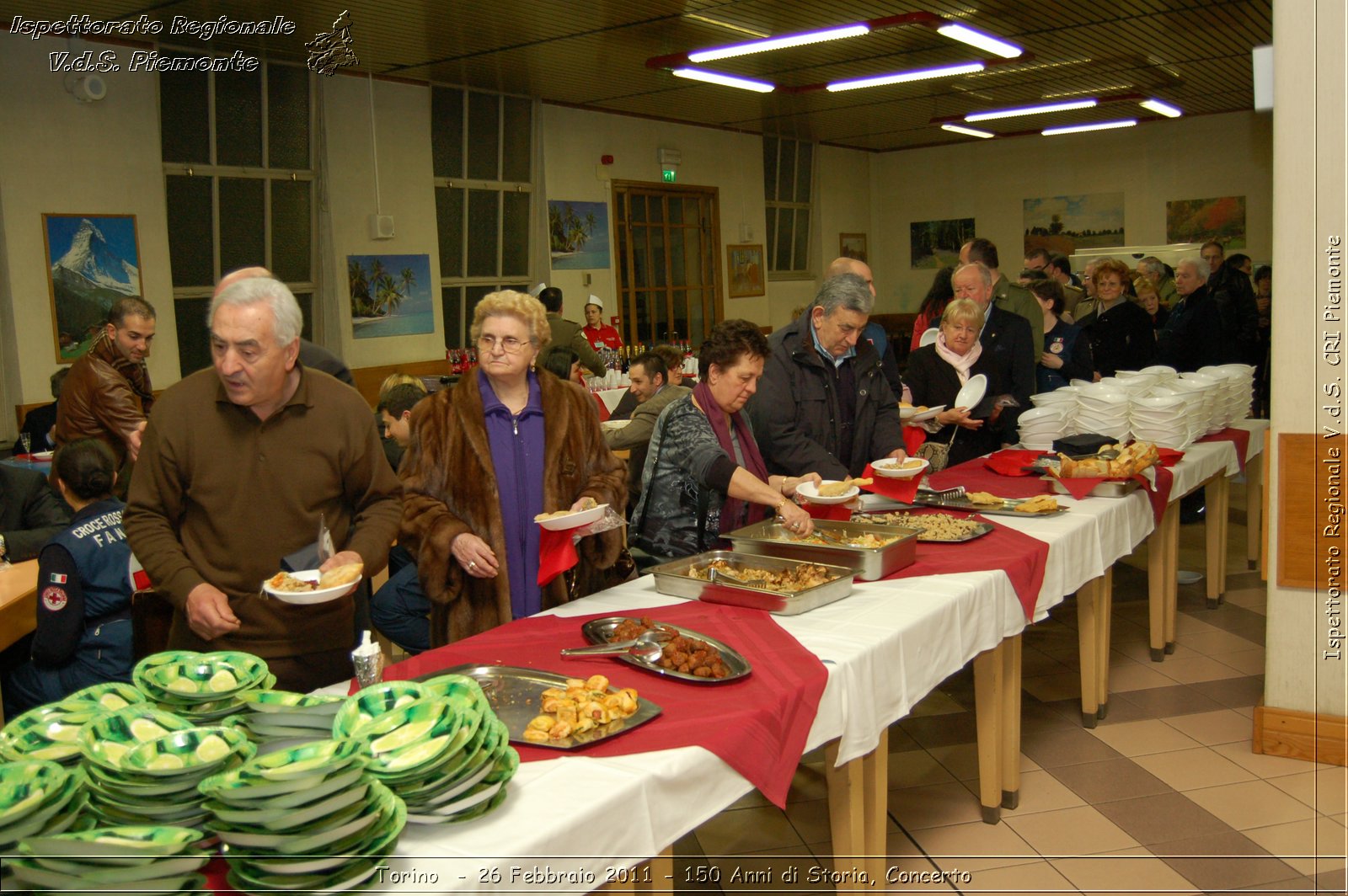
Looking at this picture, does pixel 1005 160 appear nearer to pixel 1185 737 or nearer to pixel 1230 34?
pixel 1230 34

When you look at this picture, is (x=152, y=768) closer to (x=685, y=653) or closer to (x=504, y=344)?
(x=685, y=653)

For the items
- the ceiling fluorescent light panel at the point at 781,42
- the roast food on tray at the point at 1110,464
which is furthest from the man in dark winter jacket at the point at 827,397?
the ceiling fluorescent light panel at the point at 781,42

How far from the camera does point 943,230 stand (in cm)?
1730

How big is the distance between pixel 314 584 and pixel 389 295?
796 cm

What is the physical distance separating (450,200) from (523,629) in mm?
8621

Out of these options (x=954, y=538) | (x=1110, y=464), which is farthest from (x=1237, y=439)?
(x=954, y=538)

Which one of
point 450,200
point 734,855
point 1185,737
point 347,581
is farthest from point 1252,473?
point 450,200

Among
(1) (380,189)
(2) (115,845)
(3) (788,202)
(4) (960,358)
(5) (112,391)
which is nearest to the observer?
(2) (115,845)

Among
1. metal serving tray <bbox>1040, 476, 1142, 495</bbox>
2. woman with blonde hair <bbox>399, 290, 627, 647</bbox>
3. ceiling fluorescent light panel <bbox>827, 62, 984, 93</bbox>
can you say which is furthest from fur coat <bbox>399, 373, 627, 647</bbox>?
ceiling fluorescent light panel <bbox>827, 62, 984, 93</bbox>

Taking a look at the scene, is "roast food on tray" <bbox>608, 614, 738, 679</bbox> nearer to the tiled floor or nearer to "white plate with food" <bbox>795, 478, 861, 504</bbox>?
the tiled floor

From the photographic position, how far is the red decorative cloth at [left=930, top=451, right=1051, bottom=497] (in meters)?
3.95

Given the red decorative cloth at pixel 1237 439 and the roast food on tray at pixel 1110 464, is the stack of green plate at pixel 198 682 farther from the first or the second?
the red decorative cloth at pixel 1237 439

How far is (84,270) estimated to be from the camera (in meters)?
7.50

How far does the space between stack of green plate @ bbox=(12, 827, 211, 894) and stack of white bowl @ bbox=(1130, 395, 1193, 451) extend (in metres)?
4.12
